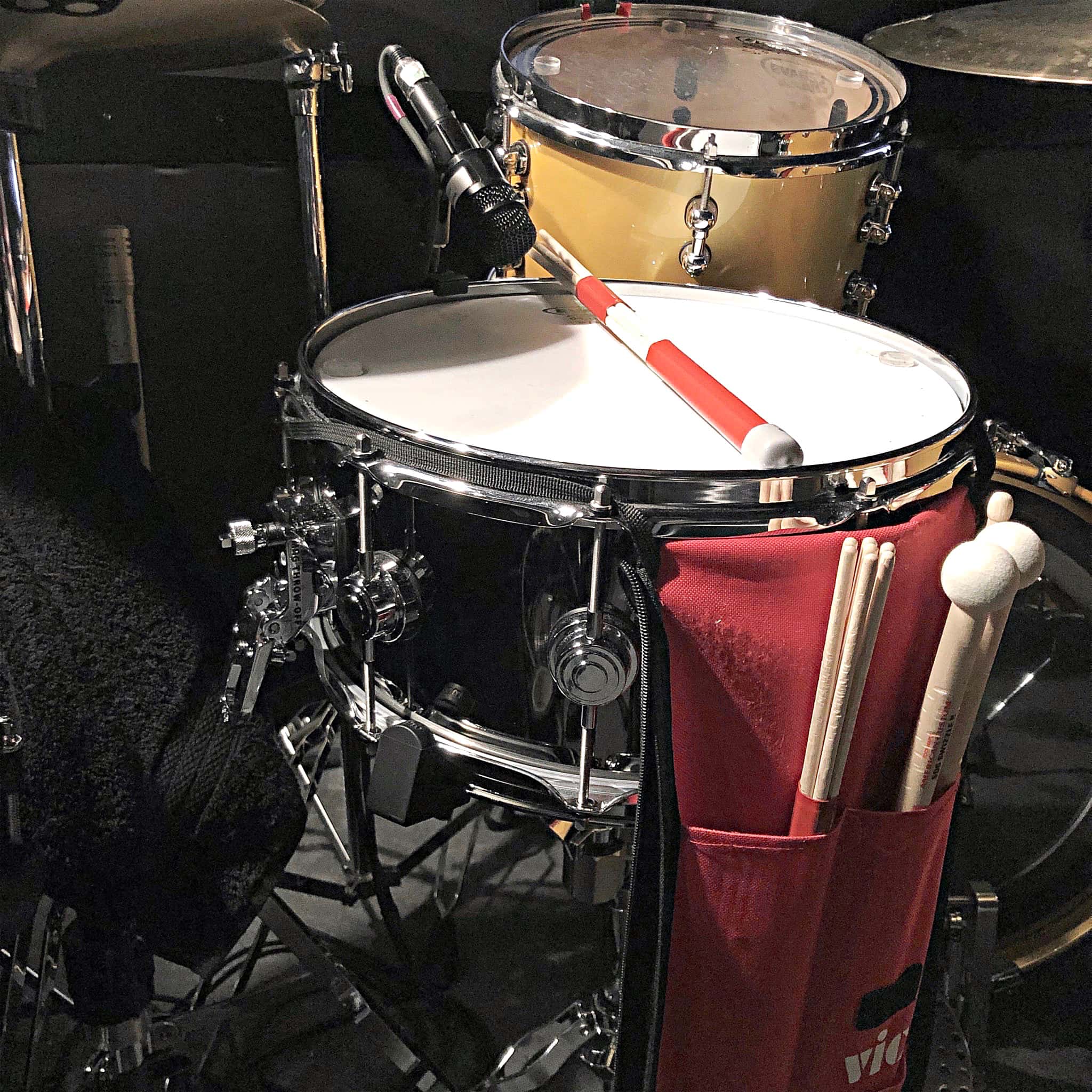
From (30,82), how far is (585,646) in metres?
0.67

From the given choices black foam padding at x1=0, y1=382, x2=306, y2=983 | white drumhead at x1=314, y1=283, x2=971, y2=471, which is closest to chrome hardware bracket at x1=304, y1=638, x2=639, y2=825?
black foam padding at x1=0, y1=382, x2=306, y2=983

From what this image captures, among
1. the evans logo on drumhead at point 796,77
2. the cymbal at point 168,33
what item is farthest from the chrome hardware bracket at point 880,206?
the cymbal at point 168,33

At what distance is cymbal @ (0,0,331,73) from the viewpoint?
0.76 metres

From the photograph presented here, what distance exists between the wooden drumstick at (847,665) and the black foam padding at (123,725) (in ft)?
1.52

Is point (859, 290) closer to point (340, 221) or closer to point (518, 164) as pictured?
point (518, 164)

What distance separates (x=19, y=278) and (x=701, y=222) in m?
0.68

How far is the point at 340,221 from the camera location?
56.7 inches

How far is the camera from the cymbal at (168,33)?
0.76 meters

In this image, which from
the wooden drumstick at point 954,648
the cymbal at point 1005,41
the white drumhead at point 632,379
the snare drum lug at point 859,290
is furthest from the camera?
the snare drum lug at point 859,290

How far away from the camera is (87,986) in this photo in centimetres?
88

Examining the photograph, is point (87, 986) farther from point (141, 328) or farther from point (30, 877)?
point (141, 328)

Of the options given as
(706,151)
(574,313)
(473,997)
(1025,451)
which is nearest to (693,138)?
Answer: (706,151)

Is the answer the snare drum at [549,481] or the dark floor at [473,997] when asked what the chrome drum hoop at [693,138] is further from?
the dark floor at [473,997]

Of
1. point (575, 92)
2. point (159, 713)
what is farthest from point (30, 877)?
point (575, 92)
